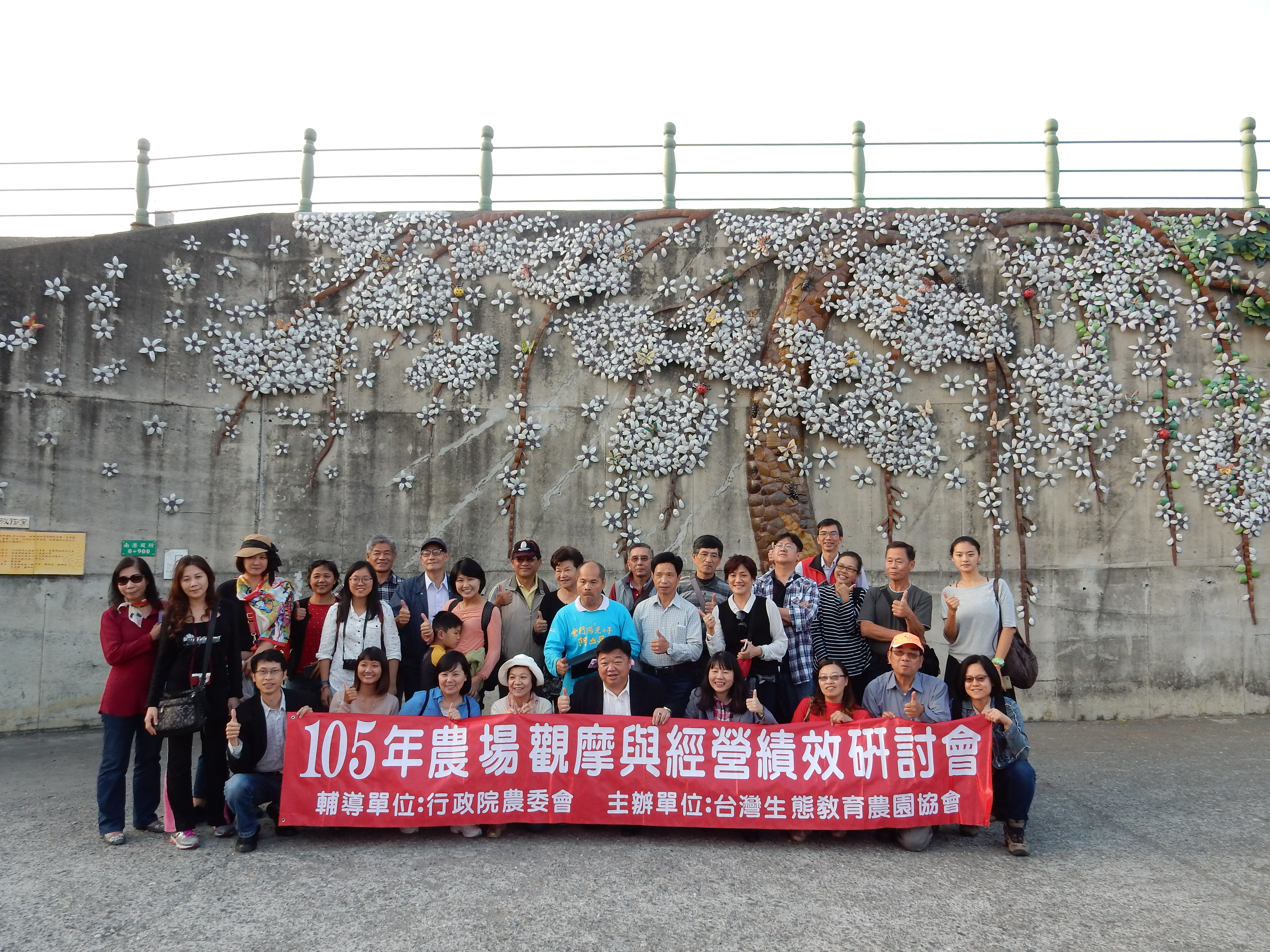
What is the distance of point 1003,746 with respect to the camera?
457 centimetres

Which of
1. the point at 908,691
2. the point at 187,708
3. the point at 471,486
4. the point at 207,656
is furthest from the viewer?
the point at 471,486

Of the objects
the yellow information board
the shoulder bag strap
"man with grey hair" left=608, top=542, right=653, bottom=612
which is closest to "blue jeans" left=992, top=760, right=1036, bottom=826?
"man with grey hair" left=608, top=542, right=653, bottom=612

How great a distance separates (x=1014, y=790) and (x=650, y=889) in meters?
1.88

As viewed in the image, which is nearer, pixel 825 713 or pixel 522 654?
pixel 825 713

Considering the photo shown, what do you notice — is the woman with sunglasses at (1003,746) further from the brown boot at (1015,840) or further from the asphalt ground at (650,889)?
the asphalt ground at (650,889)

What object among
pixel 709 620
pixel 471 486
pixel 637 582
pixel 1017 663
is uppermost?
pixel 471 486

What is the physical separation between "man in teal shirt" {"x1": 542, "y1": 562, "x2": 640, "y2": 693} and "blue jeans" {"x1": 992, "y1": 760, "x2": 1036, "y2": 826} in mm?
1975

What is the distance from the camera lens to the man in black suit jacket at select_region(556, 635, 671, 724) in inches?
185

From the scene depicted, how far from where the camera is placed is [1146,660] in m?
7.83

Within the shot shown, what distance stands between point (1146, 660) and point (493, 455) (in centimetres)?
597

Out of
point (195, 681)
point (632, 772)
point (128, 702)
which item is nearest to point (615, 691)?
point (632, 772)

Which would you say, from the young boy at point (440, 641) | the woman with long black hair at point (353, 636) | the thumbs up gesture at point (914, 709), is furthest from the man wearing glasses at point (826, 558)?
the woman with long black hair at point (353, 636)

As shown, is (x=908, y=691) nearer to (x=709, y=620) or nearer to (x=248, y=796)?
(x=709, y=620)

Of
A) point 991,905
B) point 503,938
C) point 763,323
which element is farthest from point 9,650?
point 991,905
